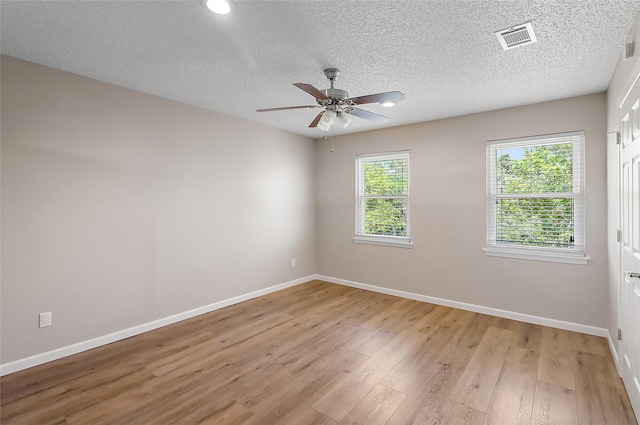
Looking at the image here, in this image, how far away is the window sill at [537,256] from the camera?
3.38 metres

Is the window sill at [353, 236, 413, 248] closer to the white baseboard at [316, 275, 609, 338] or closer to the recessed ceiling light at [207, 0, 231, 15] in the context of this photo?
the white baseboard at [316, 275, 609, 338]

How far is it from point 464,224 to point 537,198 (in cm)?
85

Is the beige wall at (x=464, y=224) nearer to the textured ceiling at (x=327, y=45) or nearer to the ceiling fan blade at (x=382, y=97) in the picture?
the textured ceiling at (x=327, y=45)

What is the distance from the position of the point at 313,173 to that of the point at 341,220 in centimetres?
100

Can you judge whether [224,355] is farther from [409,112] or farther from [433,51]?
[409,112]

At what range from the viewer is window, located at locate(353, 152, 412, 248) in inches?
187

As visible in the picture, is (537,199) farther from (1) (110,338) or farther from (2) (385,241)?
(1) (110,338)

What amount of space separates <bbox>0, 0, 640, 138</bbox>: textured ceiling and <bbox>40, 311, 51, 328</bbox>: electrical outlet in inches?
85.5

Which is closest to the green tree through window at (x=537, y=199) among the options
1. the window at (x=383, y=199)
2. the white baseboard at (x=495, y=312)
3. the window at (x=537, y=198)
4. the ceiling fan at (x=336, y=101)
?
the window at (x=537, y=198)

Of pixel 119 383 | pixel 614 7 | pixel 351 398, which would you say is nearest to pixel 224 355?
pixel 119 383

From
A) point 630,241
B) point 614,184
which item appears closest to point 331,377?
point 630,241

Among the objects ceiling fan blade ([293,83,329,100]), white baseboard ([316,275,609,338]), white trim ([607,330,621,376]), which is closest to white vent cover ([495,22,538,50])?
ceiling fan blade ([293,83,329,100])

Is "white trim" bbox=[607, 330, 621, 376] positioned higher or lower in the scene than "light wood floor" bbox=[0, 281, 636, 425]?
higher

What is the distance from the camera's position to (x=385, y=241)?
4.86 m
